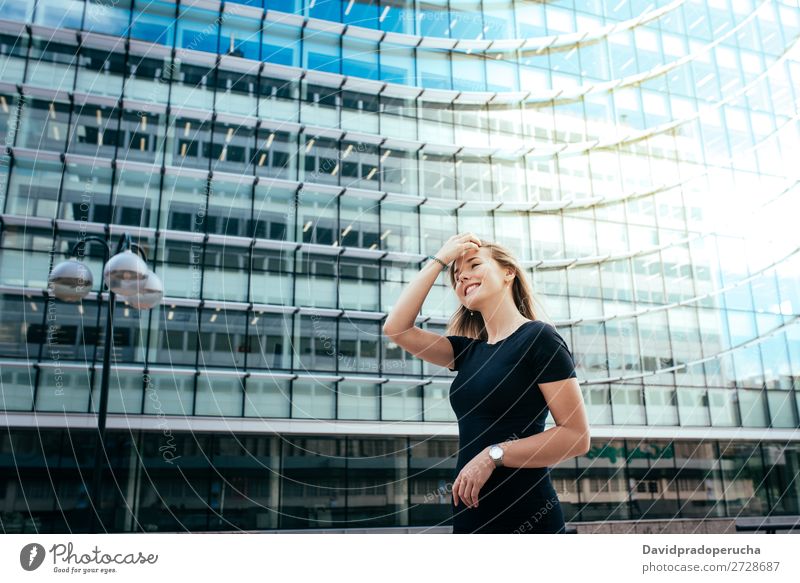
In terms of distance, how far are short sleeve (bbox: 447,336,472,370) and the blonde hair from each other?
80 millimetres

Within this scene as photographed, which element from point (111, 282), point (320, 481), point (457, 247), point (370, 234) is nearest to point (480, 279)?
point (457, 247)

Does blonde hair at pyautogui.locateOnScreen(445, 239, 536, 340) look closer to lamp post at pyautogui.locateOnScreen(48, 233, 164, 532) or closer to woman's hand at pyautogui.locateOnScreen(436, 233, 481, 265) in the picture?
woman's hand at pyautogui.locateOnScreen(436, 233, 481, 265)

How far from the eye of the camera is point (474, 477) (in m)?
2.25

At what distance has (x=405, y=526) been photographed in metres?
16.5

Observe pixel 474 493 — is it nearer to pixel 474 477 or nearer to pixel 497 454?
pixel 474 477

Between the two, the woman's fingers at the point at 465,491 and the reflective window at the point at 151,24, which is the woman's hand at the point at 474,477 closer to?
the woman's fingers at the point at 465,491

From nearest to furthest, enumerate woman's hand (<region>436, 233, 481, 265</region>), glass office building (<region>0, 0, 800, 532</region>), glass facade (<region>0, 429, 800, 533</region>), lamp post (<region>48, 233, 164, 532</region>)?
woman's hand (<region>436, 233, 481, 265</region>)
lamp post (<region>48, 233, 164, 532</region>)
glass facade (<region>0, 429, 800, 533</region>)
glass office building (<region>0, 0, 800, 532</region>)

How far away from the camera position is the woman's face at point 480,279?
8.93 feet

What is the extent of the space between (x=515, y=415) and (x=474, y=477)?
26 centimetres

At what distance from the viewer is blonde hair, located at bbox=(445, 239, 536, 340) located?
9.05 ft

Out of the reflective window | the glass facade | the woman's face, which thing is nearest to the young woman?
the woman's face

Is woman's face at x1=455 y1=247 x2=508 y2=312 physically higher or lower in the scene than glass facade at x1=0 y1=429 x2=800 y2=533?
higher
